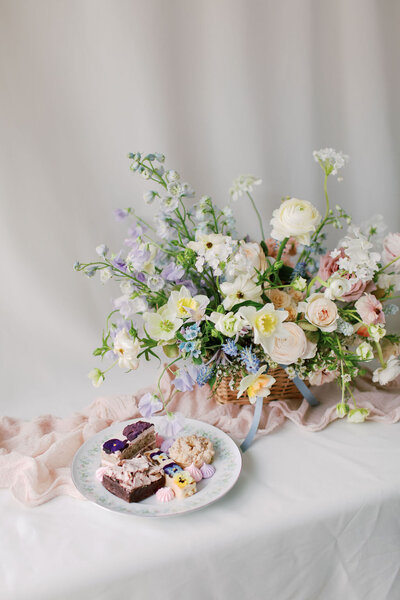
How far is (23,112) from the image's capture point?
4.59 feet

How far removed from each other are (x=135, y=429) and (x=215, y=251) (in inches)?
15.6

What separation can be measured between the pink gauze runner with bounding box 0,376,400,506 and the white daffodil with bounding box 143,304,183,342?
28 centimetres

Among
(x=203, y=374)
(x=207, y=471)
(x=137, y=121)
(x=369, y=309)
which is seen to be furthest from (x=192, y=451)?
(x=137, y=121)

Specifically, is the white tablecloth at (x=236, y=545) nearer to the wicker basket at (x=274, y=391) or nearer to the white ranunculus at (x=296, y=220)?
the wicker basket at (x=274, y=391)

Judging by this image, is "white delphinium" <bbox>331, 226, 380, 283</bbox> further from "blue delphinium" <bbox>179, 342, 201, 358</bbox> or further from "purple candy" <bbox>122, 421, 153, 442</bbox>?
"purple candy" <bbox>122, 421, 153, 442</bbox>

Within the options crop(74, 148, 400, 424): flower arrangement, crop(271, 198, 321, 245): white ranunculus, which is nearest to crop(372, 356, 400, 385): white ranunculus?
crop(74, 148, 400, 424): flower arrangement

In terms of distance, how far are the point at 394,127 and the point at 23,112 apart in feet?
3.37

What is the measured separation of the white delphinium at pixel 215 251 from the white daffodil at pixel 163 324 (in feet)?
0.36

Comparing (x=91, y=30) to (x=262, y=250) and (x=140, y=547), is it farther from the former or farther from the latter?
(x=140, y=547)

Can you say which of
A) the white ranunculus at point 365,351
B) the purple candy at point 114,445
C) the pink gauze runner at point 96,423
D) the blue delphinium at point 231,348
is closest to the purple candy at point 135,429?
the purple candy at point 114,445

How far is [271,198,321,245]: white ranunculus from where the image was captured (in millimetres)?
1146

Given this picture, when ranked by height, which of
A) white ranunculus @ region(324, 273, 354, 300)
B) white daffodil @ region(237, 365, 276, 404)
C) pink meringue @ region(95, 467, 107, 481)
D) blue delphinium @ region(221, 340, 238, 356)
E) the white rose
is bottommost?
pink meringue @ region(95, 467, 107, 481)

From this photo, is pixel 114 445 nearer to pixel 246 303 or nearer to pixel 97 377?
pixel 97 377

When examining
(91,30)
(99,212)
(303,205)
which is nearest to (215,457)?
(303,205)
